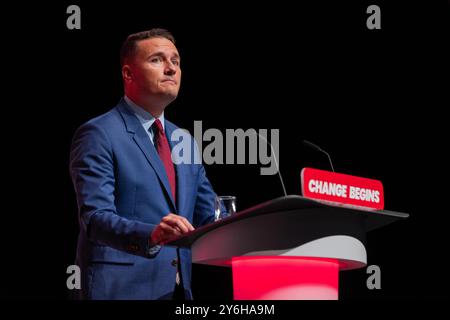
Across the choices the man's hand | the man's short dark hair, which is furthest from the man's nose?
the man's hand

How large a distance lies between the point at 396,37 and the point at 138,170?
6.96 ft

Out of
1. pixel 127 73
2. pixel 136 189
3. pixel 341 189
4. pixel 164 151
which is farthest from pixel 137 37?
pixel 341 189

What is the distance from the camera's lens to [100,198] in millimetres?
2348

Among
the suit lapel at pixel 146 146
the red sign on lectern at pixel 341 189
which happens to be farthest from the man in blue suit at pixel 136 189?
the red sign on lectern at pixel 341 189

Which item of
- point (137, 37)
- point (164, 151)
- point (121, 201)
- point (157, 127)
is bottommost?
point (121, 201)

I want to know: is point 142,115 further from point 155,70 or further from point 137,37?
point 137,37

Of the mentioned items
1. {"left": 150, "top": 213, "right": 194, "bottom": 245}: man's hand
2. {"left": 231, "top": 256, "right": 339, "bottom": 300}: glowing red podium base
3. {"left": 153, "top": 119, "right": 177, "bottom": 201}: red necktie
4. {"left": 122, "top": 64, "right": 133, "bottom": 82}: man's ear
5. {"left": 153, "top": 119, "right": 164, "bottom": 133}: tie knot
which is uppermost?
{"left": 122, "top": 64, "right": 133, "bottom": 82}: man's ear

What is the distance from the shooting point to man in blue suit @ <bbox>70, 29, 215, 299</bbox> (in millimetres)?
2326

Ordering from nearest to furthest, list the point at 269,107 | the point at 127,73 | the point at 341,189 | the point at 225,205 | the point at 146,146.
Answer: the point at 341,189, the point at 225,205, the point at 146,146, the point at 127,73, the point at 269,107

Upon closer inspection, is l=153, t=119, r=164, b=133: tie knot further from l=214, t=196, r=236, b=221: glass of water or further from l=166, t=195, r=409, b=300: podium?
l=166, t=195, r=409, b=300: podium

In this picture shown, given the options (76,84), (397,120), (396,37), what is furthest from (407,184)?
(76,84)

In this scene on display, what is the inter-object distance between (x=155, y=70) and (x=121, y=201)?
24.7 inches

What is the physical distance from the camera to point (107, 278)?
2398mm

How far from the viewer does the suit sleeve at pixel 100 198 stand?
2131mm
